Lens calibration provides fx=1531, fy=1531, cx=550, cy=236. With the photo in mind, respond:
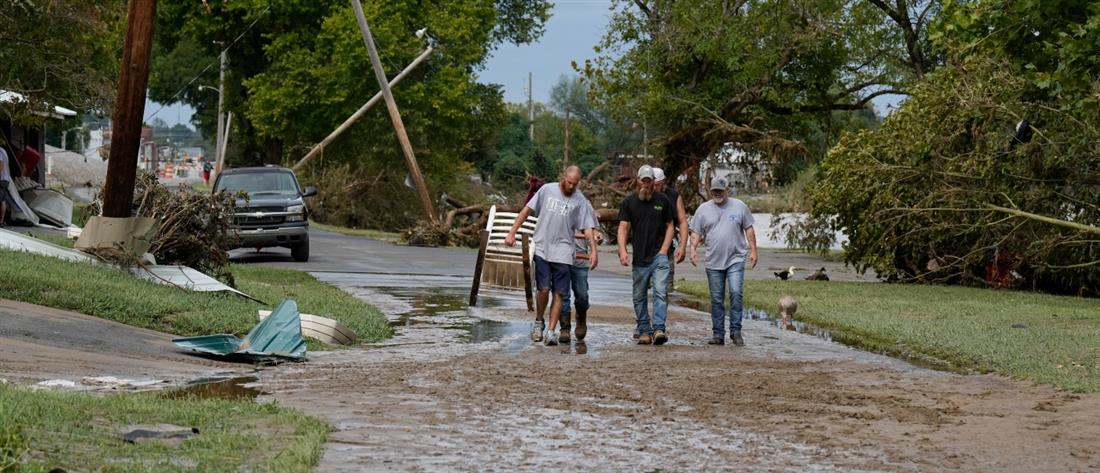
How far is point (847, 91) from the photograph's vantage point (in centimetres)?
4144

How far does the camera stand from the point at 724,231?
1530cm

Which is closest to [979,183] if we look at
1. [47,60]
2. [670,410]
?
[47,60]

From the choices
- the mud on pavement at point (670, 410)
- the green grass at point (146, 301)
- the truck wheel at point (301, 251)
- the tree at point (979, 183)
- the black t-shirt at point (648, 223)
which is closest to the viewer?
the mud on pavement at point (670, 410)

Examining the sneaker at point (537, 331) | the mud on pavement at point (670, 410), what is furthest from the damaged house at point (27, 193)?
the mud on pavement at point (670, 410)

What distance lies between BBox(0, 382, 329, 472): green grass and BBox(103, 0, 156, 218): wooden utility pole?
871 cm

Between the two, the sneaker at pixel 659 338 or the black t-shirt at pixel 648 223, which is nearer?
the sneaker at pixel 659 338

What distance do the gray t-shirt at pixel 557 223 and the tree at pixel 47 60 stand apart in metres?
10.1

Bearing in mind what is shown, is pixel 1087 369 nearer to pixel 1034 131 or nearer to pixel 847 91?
pixel 1034 131

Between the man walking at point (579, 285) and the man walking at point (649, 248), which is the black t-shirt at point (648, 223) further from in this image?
the man walking at point (579, 285)

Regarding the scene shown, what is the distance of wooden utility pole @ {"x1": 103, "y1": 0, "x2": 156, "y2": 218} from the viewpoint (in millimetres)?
17594

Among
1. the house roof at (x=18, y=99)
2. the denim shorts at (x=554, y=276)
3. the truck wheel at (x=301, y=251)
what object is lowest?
the truck wheel at (x=301, y=251)

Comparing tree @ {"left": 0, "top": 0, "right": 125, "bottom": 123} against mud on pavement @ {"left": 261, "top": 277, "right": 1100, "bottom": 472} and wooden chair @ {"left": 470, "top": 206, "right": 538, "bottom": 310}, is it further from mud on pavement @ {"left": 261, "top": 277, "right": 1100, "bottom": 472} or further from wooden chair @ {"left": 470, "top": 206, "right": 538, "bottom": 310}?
mud on pavement @ {"left": 261, "top": 277, "right": 1100, "bottom": 472}

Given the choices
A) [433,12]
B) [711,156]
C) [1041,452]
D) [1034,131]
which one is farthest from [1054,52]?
[433,12]

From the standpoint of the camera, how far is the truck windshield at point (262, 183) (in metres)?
29.6
